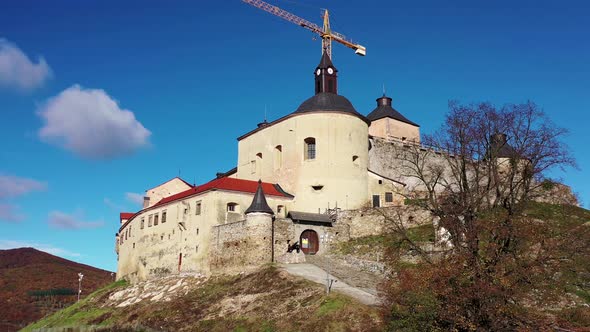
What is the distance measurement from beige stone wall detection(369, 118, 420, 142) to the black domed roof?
1451cm

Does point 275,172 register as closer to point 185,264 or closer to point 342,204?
point 342,204

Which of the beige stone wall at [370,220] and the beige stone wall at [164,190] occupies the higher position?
the beige stone wall at [164,190]

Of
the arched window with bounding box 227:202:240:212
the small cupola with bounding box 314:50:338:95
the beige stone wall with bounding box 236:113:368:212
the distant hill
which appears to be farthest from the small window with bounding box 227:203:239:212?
the distant hill

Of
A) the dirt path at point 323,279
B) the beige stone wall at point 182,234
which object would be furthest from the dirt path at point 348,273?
the beige stone wall at point 182,234

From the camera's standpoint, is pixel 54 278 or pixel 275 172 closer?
pixel 275 172

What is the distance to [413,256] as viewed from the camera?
142 ft

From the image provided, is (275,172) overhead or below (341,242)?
overhead

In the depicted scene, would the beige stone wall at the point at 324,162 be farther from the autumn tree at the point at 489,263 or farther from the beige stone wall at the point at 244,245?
the autumn tree at the point at 489,263

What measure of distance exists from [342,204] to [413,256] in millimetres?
11093

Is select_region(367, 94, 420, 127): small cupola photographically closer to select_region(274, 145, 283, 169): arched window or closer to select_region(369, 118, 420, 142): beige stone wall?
select_region(369, 118, 420, 142): beige stone wall

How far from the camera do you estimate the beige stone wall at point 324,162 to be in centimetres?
5338

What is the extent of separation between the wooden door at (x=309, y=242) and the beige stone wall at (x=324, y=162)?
5.06 metres

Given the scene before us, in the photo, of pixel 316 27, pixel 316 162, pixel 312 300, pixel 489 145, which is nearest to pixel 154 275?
pixel 316 162

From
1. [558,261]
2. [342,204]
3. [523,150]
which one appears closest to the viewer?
[558,261]
